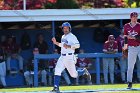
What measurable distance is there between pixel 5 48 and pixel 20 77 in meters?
1.20

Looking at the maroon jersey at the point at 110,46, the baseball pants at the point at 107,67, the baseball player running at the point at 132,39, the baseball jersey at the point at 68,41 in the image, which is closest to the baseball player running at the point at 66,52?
the baseball jersey at the point at 68,41

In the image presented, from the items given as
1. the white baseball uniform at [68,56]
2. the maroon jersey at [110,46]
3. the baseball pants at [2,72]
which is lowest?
the baseball pants at [2,72]

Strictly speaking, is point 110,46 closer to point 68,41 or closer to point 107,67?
point 107,67

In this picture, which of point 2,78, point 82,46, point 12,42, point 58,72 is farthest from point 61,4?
point 58,72

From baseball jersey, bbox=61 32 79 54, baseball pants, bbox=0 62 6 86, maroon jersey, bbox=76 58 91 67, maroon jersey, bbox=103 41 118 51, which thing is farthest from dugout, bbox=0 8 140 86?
baseball jersey, bbox=61 32 79 54

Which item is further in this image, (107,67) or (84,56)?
(107,67)

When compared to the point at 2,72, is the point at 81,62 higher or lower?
higher

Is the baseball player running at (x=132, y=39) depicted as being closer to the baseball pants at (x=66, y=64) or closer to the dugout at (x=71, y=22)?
the baseball pants at (x=66, y=64)

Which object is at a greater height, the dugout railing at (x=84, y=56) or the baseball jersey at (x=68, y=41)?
the baseball jersey at (x=68, y=41)

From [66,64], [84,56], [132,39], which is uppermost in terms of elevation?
[132,39]

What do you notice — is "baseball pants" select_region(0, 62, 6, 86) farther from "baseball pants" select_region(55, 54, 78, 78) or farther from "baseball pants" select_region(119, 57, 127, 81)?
"baseball pants" select_region(55, 54, 78, 78)

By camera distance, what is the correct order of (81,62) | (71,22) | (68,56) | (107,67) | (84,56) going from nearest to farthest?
(68,56)
(84,56)
(107,67)
(81,62)
(71,22)

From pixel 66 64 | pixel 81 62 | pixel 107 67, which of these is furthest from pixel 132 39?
pixel 81 62

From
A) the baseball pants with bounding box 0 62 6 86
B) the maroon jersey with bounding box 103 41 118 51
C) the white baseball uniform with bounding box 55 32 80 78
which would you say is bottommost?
the baseball pants with bounding box 0 62 6 86
